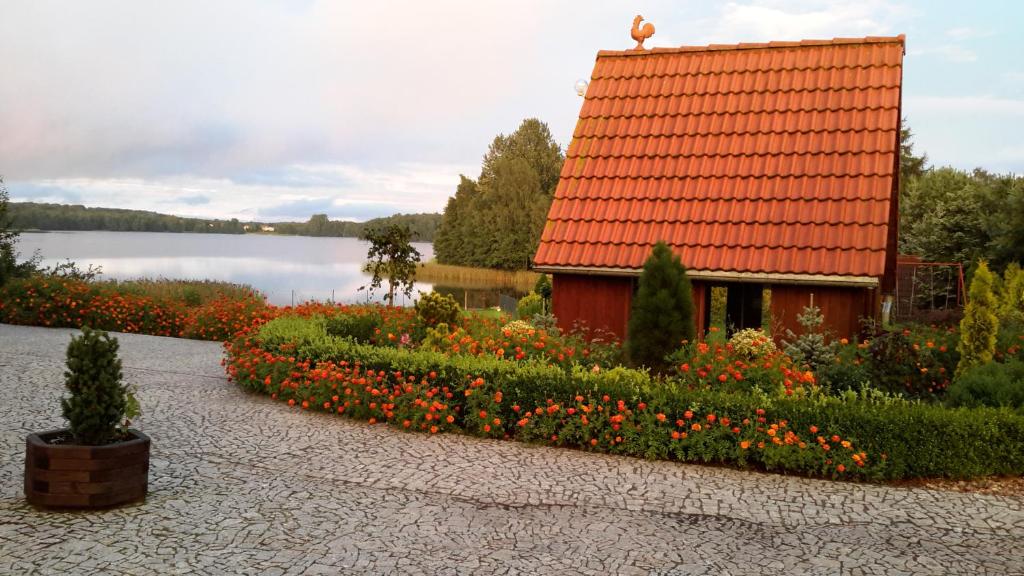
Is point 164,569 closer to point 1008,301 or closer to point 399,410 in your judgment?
point 399,410

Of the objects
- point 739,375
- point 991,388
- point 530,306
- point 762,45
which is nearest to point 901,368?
point 991,388

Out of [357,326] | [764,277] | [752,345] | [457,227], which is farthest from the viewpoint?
[457,227]

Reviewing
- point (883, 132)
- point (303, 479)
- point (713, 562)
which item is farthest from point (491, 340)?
point (883, 132)

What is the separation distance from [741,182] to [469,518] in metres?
8.69

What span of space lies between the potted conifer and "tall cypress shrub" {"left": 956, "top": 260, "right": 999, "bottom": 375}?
10090 millimetres

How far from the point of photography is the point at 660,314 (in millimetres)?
9805

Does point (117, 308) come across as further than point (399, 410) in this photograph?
Yes

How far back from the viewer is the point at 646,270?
32.8ft

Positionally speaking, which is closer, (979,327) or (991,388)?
Answer: (991,388)

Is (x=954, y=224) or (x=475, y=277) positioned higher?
(x=954, y=224)

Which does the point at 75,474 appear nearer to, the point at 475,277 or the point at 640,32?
the point at 640,32

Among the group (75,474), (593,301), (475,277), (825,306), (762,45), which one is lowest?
(75,474)

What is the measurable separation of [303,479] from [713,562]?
12.6ft

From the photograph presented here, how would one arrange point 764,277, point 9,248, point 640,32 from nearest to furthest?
point 764,277
point 640,32
point 9,248
